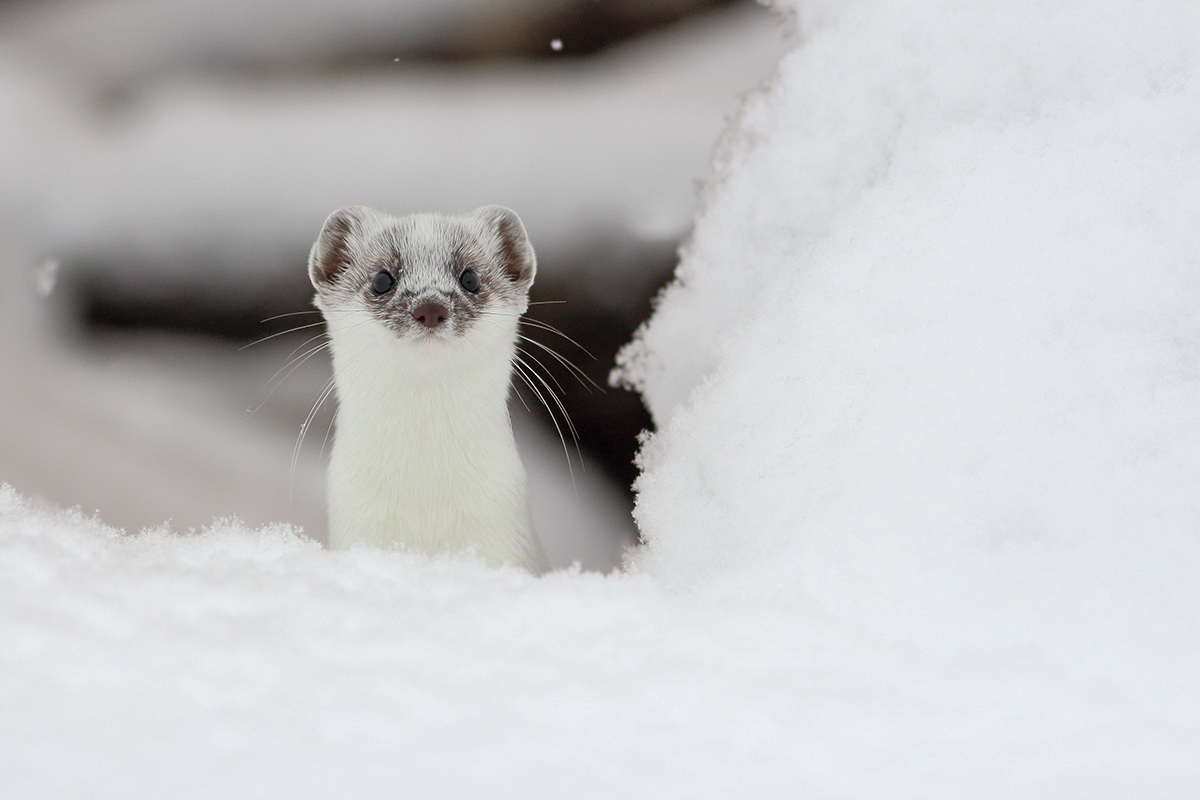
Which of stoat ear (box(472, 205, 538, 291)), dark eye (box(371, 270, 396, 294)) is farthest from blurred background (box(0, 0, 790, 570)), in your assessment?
dark eye (box(371, 270, 396, 294))

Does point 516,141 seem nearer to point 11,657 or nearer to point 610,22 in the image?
point 610,22

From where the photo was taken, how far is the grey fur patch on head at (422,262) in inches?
66.0

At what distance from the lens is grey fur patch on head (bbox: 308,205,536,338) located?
1676mm

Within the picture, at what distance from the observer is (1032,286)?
1.03 m

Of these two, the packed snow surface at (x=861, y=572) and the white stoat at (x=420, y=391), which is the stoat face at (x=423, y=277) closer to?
the white stoat at (x=420, y=391)

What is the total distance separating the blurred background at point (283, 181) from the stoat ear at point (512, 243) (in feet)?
1.48

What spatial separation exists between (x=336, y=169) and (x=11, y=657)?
1.83 m

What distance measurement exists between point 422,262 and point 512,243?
23cm

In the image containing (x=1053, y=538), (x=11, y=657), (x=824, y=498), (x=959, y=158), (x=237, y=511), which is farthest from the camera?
(x=237, y=511)

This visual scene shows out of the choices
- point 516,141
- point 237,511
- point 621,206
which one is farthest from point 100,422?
point 621,206

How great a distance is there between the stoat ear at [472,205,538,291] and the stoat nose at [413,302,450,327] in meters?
0.35

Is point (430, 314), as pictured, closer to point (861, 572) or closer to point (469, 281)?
point (469, 281)

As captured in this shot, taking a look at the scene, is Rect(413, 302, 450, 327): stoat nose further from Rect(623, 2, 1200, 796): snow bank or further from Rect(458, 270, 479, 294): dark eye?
Rect(623, 2, 1200, 796): snow bank

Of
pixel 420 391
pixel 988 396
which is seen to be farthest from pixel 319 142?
pixel 988 396
